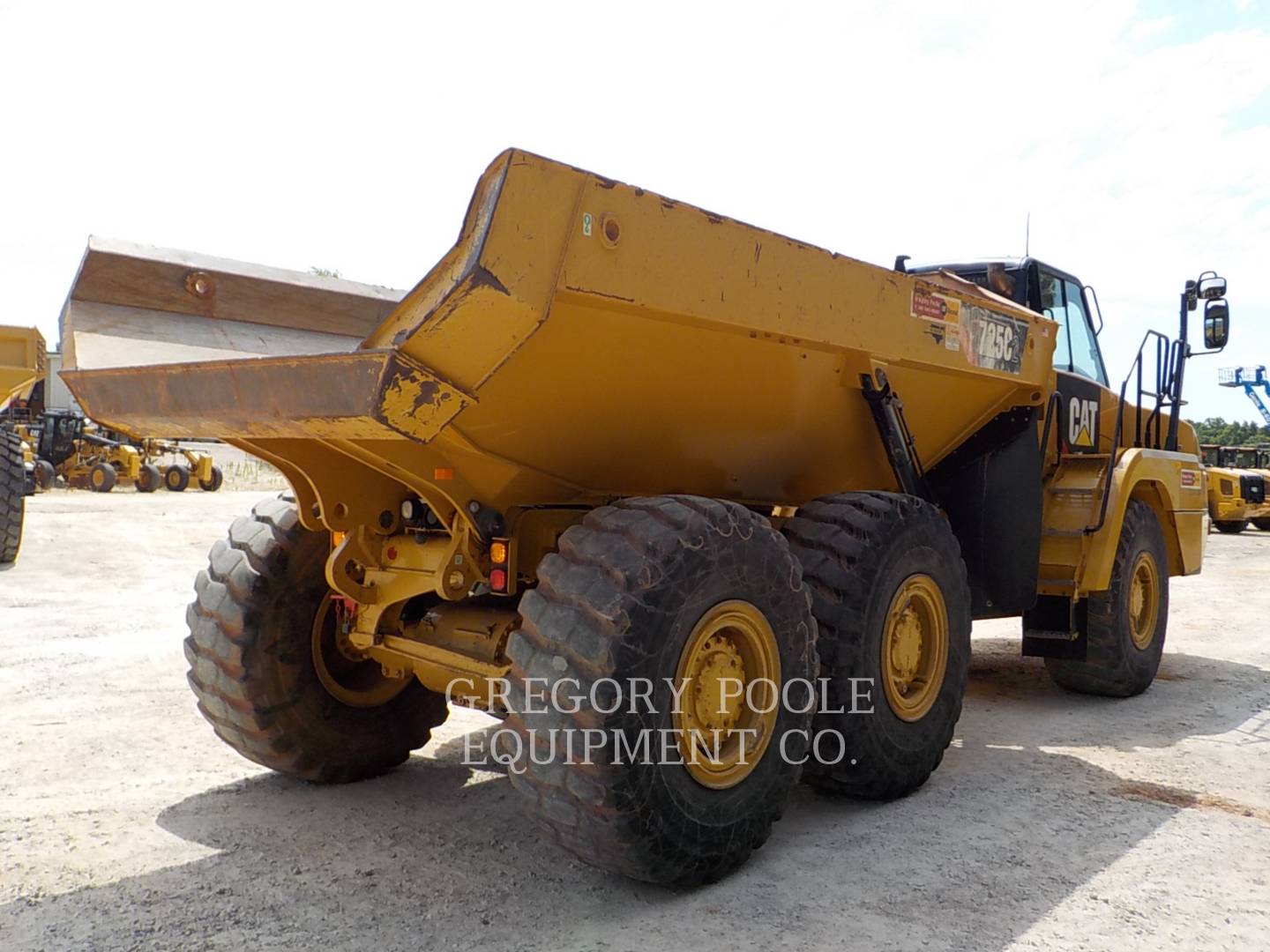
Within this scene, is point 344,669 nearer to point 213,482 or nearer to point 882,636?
point 882,636

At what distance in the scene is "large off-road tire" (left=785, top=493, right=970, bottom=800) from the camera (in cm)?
393

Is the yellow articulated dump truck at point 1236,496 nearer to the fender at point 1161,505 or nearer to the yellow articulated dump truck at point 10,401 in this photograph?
the fender at point 1161,505

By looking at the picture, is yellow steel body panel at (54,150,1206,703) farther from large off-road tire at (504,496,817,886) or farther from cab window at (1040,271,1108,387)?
cab window at (1040,271,1108,387)

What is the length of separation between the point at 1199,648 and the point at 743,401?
6084 millimetres

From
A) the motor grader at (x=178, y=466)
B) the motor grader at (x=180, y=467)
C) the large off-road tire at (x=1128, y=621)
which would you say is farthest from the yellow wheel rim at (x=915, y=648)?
the motor grader at (x=180, y=467)

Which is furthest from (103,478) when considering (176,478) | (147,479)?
(176,478)

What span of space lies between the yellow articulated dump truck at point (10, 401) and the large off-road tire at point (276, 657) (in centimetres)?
753

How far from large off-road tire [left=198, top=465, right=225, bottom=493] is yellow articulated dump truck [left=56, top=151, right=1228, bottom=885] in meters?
23.7

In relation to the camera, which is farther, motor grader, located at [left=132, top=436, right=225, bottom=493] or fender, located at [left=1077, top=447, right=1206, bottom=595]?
motor grader, located at [left=132, top=436, right=225, bottom=493]

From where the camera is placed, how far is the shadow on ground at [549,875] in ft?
9.70

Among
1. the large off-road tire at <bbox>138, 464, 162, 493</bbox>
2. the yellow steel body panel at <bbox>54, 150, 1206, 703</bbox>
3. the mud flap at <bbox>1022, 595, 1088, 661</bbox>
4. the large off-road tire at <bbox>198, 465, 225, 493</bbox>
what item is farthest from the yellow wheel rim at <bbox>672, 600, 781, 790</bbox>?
the large off-road tire at <bbox>198, 465, 225, 493</bbox>

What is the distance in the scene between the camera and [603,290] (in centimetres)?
302

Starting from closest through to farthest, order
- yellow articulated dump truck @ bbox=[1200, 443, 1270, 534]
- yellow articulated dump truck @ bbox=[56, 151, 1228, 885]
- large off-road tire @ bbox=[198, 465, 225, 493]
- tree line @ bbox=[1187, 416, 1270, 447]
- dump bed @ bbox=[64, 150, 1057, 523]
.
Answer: dump bed @ bbox=[64, 150, 1057, 523] < yellow articulated dump truck @ bbox=[56, 151, 1228, 885] < yellow articulated dump truck @ bbox=[1200, 443, 1270, 534] < large off-road tire @ bbox=[198, 465, 225, 493] < tree line @ bbox=[1187, 416, 1270, 447]

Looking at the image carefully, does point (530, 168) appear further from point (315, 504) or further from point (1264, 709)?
point (1264, 709)
